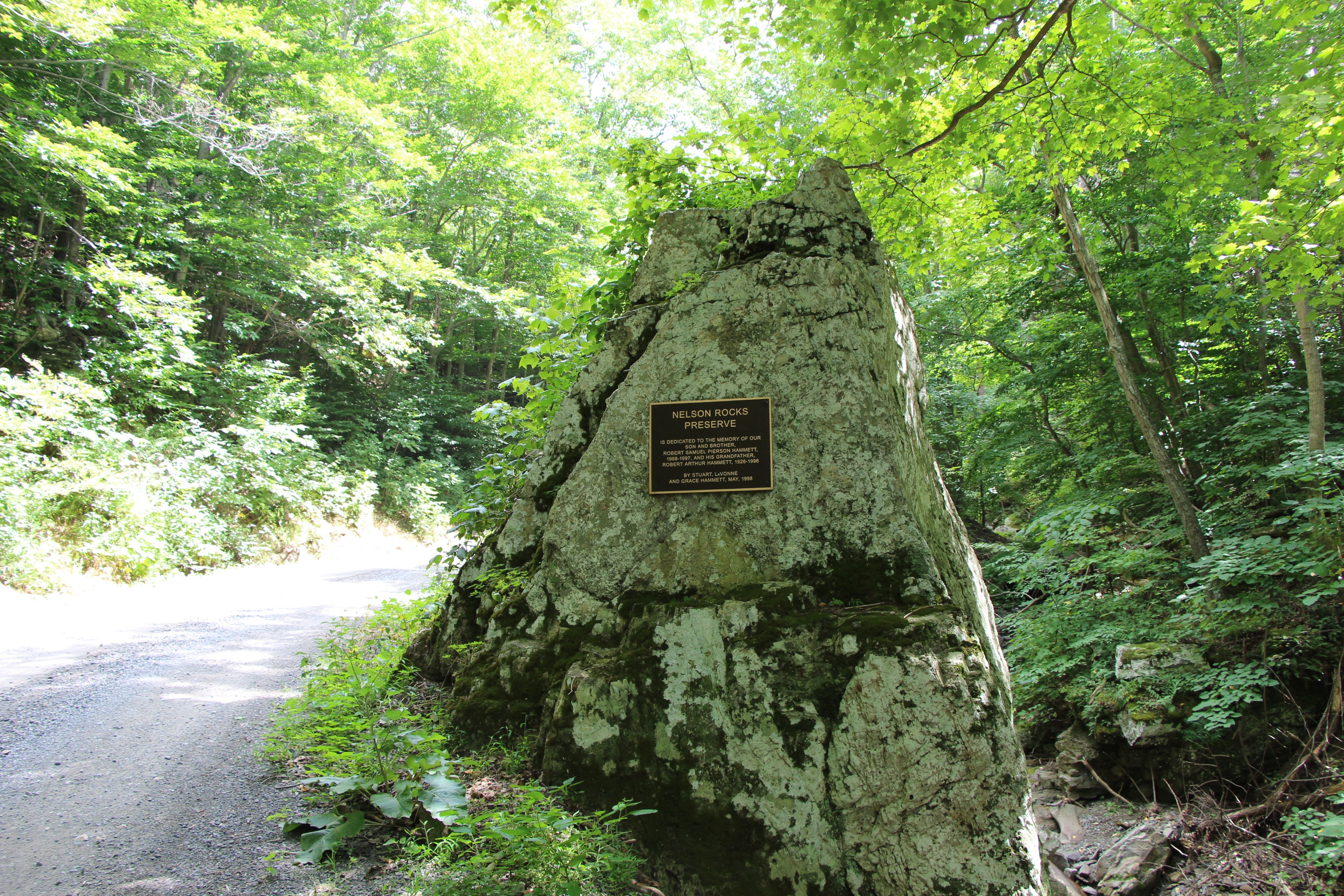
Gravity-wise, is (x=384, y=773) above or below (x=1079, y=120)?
below

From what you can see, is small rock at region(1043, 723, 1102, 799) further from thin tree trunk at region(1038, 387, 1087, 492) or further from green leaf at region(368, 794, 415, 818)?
green leaf at region(368, 794, 415, 818)

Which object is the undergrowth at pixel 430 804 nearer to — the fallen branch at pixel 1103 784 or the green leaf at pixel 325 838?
the green leaf at pixel 325 838

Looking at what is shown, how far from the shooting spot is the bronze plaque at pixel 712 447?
384 centimetres

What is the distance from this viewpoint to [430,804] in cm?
294

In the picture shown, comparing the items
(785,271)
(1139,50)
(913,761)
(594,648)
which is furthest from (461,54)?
(913,761)

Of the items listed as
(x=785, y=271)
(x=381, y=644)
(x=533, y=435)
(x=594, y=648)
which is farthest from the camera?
(x=533, y=435)

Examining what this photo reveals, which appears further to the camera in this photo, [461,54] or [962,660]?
[461,54]

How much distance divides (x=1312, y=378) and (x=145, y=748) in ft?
30.5

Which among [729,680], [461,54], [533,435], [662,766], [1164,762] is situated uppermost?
[461,54]

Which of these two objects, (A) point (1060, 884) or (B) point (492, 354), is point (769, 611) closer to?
(A) point (1060, 884)

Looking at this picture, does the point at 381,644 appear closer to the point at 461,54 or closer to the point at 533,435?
the point at 533,435

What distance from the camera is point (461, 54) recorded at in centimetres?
1873

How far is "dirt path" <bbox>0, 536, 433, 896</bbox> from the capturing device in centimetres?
261

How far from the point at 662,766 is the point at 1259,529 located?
6.34 m
